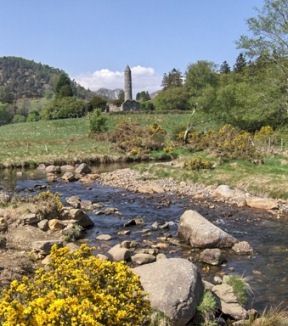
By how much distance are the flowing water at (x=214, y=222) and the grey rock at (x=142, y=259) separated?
1.26m

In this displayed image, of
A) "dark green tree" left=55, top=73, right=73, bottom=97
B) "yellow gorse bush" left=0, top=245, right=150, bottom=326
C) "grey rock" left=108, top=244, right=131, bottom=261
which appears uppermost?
"dark green tree" left=55, top=73, right=73, bottom=97

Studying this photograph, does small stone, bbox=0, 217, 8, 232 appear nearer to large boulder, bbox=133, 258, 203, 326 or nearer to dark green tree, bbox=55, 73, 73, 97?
large boulder, bbox=133, 258, 203, 326

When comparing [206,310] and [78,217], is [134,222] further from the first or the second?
[206,310]

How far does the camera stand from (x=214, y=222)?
1920cm

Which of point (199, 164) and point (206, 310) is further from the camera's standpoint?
point (199, 164)

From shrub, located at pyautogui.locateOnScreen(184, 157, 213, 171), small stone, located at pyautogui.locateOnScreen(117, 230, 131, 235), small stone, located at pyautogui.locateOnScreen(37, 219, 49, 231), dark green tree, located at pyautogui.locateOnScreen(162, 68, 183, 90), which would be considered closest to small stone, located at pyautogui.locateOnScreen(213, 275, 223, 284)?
small stone, located at pyautogui.locateOnScreen(117, 230, 131, 235)

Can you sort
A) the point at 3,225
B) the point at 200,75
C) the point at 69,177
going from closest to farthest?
the point at 3,225, the point at 69,177, the point at 200,75

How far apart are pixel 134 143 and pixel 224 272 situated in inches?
1260

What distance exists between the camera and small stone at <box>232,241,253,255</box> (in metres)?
15.0

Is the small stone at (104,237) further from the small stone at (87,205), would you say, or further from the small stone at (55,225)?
the small stone at (87,205)

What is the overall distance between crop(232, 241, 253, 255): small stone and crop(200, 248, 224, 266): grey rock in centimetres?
117

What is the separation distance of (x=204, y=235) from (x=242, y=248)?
4.35ft

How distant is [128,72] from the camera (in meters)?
139

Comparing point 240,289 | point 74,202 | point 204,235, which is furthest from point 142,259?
point 74,202
